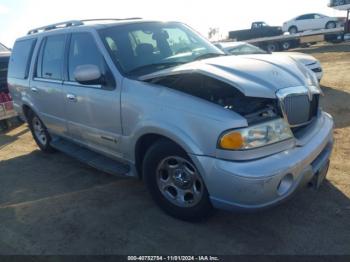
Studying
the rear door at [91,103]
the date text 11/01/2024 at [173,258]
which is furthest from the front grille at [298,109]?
the rear door at [91,103]

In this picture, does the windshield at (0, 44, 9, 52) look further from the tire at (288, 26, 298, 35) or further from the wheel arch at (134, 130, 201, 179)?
the tire at (288, 26, 298, 35)

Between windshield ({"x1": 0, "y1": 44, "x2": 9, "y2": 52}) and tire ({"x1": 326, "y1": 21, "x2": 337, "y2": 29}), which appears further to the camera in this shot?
tire ({"x1": 326, "y1": 21, "x2": 337, "y2": 29})

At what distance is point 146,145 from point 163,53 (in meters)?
1.14

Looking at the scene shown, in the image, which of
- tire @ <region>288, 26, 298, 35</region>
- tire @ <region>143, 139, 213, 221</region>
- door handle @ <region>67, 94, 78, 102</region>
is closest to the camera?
tire @ <region>143, 139, 213, 221</region>

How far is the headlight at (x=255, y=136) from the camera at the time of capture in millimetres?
3010

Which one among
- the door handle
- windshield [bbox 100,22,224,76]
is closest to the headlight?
windshield [bbox 100,22,224,76]

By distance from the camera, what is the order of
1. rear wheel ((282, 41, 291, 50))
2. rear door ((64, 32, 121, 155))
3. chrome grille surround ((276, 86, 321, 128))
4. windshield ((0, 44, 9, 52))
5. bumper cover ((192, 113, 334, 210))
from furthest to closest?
rear wheel ((282, 41, 291, 50))
windshield ((0, 44, 9, 52))
rear door ((64, 32, 121, 155))
chrome grille surround ((276, 86, 321, 128))
bumper cover ((192, 113, 334, 210))

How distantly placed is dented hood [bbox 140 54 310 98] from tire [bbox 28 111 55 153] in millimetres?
3120

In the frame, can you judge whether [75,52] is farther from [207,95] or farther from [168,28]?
[207,95]

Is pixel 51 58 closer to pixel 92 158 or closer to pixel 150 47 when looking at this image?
pixel 92 158

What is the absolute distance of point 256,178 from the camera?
2.94 meters

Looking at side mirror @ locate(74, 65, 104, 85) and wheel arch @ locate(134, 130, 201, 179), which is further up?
side mirror @ locate(74, 65, 104, 85)

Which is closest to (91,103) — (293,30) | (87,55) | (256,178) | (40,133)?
(87,55)

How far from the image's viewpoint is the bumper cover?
296 cm
